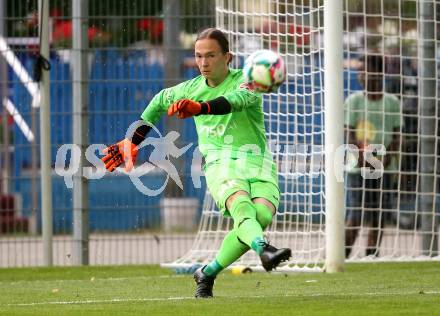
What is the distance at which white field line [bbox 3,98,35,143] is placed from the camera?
1380 centimetres

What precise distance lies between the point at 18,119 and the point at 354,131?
11.9ft

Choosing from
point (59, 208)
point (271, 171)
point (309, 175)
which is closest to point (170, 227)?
point (59, 208)

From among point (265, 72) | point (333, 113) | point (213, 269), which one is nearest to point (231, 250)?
point (213, 269)

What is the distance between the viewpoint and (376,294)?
8.88 m

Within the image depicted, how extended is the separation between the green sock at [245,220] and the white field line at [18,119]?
19.1 ft

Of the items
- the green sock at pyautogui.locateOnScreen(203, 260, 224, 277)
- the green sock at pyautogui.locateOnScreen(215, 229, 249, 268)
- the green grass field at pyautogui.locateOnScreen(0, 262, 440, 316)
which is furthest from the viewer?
the green sock at pyautogui.locateOnScreen(203, 260, 224, 277)

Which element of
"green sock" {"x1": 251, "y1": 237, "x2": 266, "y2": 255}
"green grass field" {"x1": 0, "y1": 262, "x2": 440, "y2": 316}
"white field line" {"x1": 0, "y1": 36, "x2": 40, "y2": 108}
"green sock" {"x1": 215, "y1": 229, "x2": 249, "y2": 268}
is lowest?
"green grass field" {"x1": 0, "y1": 262, "x2": 440, "y2": 316}

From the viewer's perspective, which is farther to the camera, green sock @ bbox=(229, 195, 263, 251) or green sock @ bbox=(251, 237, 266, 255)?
green sock @ bbox=(229, 195, 263, 251)

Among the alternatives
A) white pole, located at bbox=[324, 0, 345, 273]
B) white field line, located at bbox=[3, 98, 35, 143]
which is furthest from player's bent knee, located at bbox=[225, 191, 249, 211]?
white field line, located at bbox=[3, 98, 35, 143]

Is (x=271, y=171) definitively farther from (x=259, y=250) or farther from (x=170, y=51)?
(x=170, y=51)

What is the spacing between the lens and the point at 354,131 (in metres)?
Answer: 13.3

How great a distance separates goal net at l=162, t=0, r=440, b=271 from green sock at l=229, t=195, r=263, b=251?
3.92 metres

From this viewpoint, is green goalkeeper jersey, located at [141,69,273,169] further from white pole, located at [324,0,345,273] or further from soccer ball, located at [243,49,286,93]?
white pole, located at [324,0,345,273]

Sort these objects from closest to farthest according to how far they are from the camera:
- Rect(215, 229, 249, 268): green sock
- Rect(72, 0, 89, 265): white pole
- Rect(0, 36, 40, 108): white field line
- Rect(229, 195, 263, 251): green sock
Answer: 1. Rect(229, 195, 263, 251): green sock
2. Rect(215, 229, 249, 268): green sock
3. Rect(72, 0, 89, 265): white pole
4. Rect(0, 36, 40, 108): white field line
